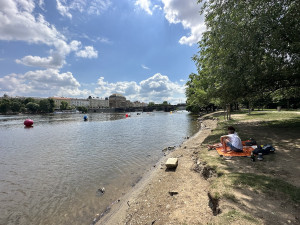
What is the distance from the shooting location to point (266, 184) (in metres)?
4.66

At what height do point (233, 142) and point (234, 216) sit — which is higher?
point (233, 142)

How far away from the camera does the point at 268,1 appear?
7.38 m

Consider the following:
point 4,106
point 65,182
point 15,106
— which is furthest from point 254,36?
point 4,106

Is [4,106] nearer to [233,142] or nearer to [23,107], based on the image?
[23,107]

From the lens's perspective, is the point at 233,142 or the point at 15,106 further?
the point at 15,106

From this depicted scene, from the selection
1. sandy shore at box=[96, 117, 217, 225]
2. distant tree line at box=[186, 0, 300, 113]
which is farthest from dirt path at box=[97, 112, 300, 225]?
distant tree line at box=[186, 0, 300, 113]

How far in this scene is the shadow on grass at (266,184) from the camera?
4.15m

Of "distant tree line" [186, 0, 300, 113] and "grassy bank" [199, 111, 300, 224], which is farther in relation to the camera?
"distant tree line" [186, 0, 300, 113]

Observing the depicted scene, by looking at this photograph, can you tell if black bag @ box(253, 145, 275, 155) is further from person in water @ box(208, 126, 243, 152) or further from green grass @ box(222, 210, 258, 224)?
green grass @ box(222, 210, 258, 224)

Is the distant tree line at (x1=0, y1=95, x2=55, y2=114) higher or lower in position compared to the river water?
higher

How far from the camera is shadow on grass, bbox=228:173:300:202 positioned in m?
4.15

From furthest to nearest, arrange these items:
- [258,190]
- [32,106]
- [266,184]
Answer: [32,106] → [266,184] → [258,190]

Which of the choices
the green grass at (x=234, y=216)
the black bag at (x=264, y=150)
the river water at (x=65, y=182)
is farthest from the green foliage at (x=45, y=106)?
the green grass at (x=234, y=216)

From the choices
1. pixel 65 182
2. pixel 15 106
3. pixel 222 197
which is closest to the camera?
pixel 222 197
